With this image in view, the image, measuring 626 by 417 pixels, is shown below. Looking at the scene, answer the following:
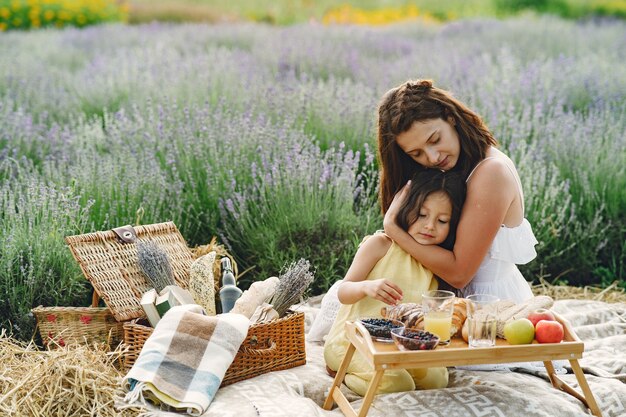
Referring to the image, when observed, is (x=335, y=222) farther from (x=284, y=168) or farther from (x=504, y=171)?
(x=504, y=171)

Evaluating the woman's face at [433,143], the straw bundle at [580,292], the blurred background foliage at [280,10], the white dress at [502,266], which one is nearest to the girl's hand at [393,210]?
the woman's face at [433,143]

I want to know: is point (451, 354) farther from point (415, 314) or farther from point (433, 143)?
point (433, 143)

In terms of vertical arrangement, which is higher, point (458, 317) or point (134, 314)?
point (458, 317)

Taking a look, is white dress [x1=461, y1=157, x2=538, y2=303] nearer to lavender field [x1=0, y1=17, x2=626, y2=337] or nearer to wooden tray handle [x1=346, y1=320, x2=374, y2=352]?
wooden tray handle [x1=346, y1=320, x2=374, y2=352]

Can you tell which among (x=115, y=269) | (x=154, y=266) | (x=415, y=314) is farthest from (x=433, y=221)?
(x=115, y=269)

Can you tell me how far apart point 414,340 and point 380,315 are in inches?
21.5

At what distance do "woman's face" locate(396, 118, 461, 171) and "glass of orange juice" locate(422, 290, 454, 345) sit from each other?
2.25 ft

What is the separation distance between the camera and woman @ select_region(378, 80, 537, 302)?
11.2 feet

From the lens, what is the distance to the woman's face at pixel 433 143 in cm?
346

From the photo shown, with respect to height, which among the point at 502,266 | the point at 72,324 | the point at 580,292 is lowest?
the point at 580,292

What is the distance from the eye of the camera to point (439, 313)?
2.94 m

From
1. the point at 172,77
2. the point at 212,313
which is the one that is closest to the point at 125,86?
the point at 172,77

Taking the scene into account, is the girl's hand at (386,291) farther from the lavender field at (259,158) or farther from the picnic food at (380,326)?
the lavender field at (259,158)

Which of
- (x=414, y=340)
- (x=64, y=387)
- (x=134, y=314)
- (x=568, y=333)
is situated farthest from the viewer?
(x=134, y=314)
